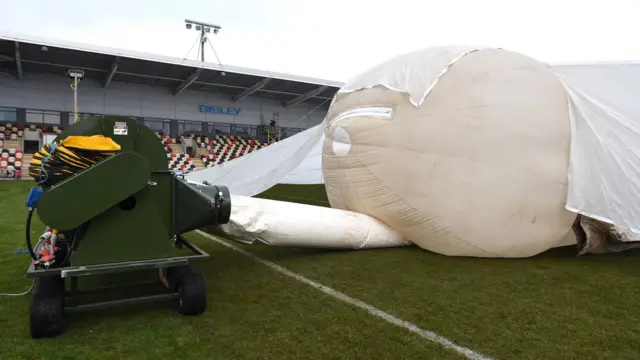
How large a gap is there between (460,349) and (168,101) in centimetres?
2370

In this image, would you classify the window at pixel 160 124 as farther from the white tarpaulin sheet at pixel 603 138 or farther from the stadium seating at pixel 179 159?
the white tarpaulin sheet at pixel 603 138

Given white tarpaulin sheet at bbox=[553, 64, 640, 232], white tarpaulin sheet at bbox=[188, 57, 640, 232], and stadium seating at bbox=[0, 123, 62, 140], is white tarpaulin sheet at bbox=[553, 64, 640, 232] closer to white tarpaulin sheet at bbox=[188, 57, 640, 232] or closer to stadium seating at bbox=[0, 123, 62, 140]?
white tarpaulin sheet at bbox=[188, 57, 640, 232]

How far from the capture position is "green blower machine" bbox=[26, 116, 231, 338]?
247cm

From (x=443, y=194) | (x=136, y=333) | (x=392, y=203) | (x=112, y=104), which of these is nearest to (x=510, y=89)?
(x=443, y=194)

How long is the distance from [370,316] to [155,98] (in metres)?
23.1

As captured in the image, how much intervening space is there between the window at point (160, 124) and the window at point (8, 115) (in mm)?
5672

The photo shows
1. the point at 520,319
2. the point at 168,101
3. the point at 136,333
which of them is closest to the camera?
the point at 136,333

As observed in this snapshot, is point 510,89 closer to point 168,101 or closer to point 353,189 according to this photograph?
point 353,189

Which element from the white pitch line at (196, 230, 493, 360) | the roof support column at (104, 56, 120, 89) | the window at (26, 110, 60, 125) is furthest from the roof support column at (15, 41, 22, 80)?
the white pitch line at (196, 230, 493, 360)

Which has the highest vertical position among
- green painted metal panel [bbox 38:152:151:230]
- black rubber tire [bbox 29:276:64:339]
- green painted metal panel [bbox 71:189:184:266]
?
green painted metal panel [bbox 38:152:151:230]

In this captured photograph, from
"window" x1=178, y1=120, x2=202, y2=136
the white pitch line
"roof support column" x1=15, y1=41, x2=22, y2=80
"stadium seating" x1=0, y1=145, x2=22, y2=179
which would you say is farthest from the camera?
"window" x1=178, y1=120, x2=202, y2=136

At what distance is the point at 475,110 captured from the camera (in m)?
4.26

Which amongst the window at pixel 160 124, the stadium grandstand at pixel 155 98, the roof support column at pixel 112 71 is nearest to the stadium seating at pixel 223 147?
the stadium grandstand at pixel 155 98

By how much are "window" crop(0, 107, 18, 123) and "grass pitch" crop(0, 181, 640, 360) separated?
19866 millimetres
